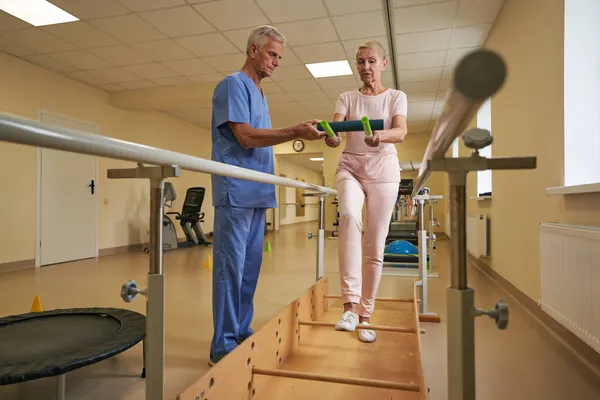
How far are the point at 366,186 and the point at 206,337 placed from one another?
4.10 feet

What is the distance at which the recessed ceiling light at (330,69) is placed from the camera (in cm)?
531

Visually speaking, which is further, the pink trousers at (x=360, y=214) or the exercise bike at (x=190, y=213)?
the exercise bike at (x=190, y=213)

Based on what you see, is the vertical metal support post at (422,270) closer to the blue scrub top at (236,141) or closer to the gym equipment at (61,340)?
the blue scrub top at (236,141)

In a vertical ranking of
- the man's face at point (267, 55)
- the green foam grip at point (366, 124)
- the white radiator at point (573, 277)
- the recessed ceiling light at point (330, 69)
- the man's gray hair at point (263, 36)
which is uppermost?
the recessed ceiling light at point (330, 69)

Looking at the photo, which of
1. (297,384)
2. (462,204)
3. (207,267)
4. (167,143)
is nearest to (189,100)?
(167,143)

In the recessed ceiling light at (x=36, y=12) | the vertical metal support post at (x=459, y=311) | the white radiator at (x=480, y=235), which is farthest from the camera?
the white radiator at (x=480, y=235)

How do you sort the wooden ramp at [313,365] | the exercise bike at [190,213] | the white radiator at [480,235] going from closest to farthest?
the wooden ramp at [313,365]
the white radiator at [480,235]
the exercise bike at [190,213]

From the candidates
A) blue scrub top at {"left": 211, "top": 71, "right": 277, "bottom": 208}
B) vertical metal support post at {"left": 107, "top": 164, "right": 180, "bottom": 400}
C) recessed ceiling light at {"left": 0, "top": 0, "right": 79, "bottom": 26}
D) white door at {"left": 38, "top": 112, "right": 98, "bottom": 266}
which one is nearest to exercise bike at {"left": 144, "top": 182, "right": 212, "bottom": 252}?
white door at {"left": 38, "top": 112, "right": 98, "bottom": 266}

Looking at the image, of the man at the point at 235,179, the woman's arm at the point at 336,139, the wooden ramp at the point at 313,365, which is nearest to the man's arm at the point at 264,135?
the man at the point at 235,179

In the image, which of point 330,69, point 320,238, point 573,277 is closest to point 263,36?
point 320,238

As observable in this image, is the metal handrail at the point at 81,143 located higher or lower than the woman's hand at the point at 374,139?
lower

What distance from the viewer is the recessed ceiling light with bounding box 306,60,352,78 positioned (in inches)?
209

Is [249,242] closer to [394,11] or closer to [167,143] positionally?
[394,11]

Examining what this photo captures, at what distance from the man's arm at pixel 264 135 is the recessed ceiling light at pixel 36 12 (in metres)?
3.32
